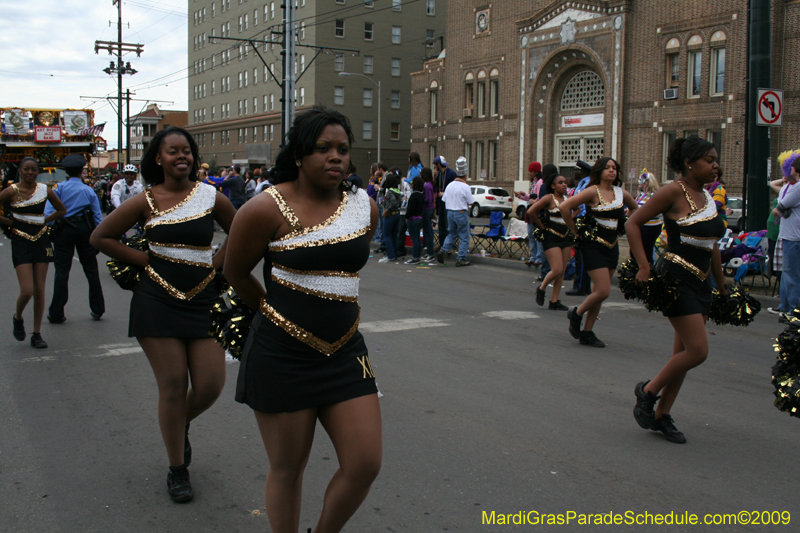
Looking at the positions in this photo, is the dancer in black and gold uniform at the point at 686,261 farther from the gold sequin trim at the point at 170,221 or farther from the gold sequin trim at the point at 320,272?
the gold sequin trim at the point at 170,221

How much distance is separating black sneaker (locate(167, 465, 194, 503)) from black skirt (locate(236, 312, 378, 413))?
1.35m

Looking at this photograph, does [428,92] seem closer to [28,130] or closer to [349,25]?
[349,25]

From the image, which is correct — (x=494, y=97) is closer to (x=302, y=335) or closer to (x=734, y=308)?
(x=734, y=308)

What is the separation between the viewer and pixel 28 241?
301 inches

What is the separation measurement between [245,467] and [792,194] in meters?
7.45

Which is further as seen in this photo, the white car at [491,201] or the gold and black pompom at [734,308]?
the white car at [491,201]

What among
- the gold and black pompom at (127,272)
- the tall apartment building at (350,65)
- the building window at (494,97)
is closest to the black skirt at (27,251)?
the gold and black pompom at (127,272)

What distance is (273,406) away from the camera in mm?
2713

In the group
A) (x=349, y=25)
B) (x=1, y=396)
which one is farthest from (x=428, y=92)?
(x=1, y=396)

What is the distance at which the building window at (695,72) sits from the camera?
107 ft

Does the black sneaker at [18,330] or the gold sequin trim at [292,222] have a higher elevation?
the gold sequin trim at [292,222]

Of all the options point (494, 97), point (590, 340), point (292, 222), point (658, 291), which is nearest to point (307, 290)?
point (292, 222)

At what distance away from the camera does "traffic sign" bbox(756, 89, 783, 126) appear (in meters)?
11.4

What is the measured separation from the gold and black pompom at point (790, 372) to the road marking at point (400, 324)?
5299 mm
